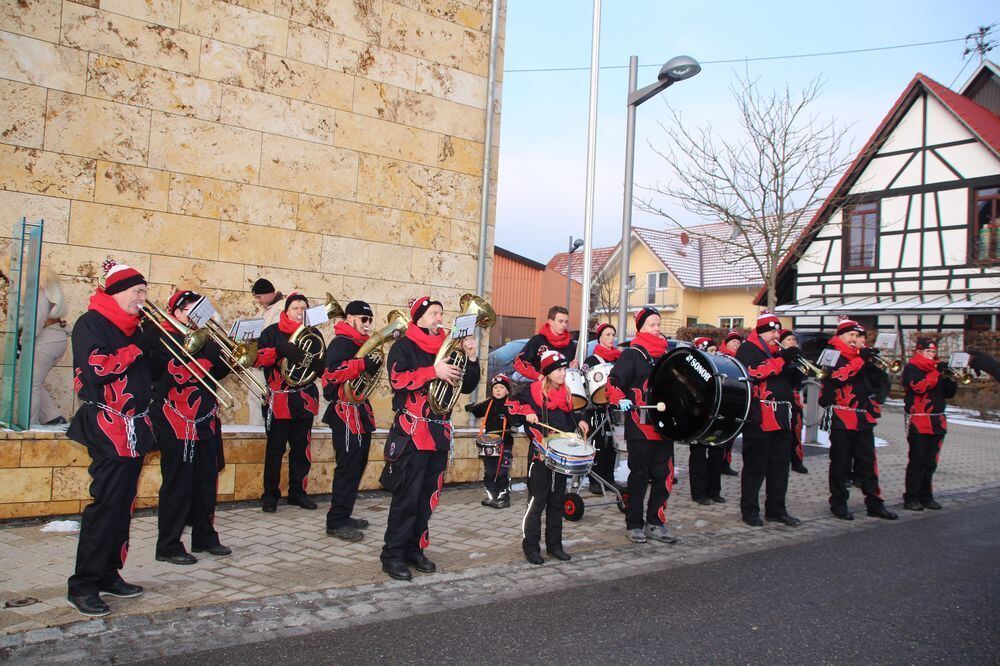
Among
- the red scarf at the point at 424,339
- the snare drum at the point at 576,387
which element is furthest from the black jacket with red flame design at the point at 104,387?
the snare drum at the point at 576,387

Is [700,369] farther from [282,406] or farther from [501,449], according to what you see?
→ [282,406]

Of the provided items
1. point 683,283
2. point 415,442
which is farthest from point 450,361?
point 683,283

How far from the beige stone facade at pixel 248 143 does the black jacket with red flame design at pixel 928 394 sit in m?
5.12

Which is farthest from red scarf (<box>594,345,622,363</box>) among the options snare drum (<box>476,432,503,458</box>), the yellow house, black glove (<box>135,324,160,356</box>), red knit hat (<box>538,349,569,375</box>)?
the yellow house

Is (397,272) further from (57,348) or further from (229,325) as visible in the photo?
(57,348)

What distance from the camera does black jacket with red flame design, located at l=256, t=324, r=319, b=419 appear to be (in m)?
7.34

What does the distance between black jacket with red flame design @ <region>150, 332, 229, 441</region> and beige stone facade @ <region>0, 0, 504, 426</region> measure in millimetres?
2126

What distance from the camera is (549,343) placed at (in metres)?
8.72

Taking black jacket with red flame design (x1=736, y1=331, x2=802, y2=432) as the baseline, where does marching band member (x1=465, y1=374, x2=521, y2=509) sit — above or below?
below

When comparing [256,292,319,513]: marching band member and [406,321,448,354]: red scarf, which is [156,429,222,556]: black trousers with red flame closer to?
[256,292,319,513]: marching band member

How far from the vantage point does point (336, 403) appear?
6797 mm

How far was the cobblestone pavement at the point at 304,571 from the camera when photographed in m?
4.36

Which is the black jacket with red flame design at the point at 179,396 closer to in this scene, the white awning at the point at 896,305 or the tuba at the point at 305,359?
the tuba at the point at 305,359

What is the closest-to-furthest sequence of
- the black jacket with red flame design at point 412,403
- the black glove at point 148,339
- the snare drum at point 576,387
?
the black glove at point 148,339
the black jacket with red flame design at point 412,403
the snare drum at point 576,387
